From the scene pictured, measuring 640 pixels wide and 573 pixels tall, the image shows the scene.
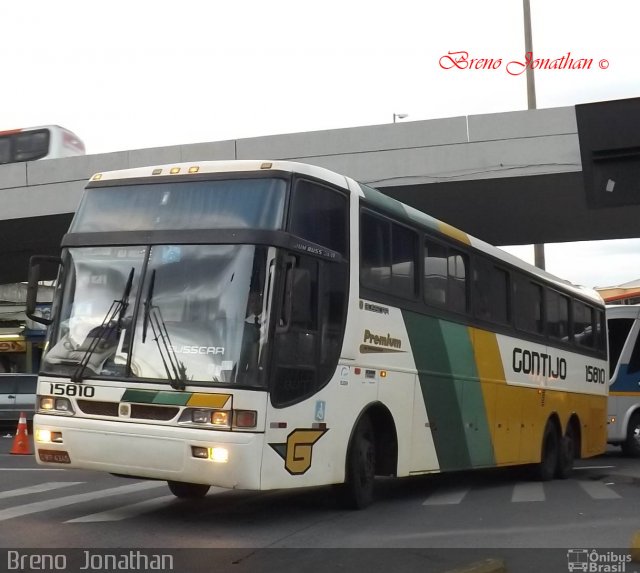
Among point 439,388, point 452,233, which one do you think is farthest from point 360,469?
point 452,233

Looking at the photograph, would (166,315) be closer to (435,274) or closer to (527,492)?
(435,274)

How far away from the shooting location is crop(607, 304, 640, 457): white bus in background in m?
20.8

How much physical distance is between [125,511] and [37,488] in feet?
10.0

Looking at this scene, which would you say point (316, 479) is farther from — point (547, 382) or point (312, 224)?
point (547, 382)

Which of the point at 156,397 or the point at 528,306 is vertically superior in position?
the point at 528,306

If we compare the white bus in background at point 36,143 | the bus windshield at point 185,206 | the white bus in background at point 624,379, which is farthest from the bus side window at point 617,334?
the white bus in background at point 36,143

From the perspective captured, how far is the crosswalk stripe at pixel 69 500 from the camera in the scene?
9523 mm

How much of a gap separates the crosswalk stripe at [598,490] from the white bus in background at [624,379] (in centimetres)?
650

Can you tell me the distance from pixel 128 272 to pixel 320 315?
5.74 ft

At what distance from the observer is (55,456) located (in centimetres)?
866

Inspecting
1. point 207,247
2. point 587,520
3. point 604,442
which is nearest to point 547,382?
point 604,442

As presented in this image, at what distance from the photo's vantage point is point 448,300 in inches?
469

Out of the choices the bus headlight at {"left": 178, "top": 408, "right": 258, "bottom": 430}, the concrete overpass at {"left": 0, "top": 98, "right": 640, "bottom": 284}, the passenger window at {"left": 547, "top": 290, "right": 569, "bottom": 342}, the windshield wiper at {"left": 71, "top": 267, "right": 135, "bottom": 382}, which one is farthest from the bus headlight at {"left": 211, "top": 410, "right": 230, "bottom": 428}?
the concrete overpass at {"left": 0, "top": 98, "right": 640, "bottom": 284}

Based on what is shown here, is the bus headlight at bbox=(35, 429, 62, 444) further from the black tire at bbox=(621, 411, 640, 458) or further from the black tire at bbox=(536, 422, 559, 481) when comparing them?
the black tire at bbox=(621, 411, 640, 458)
